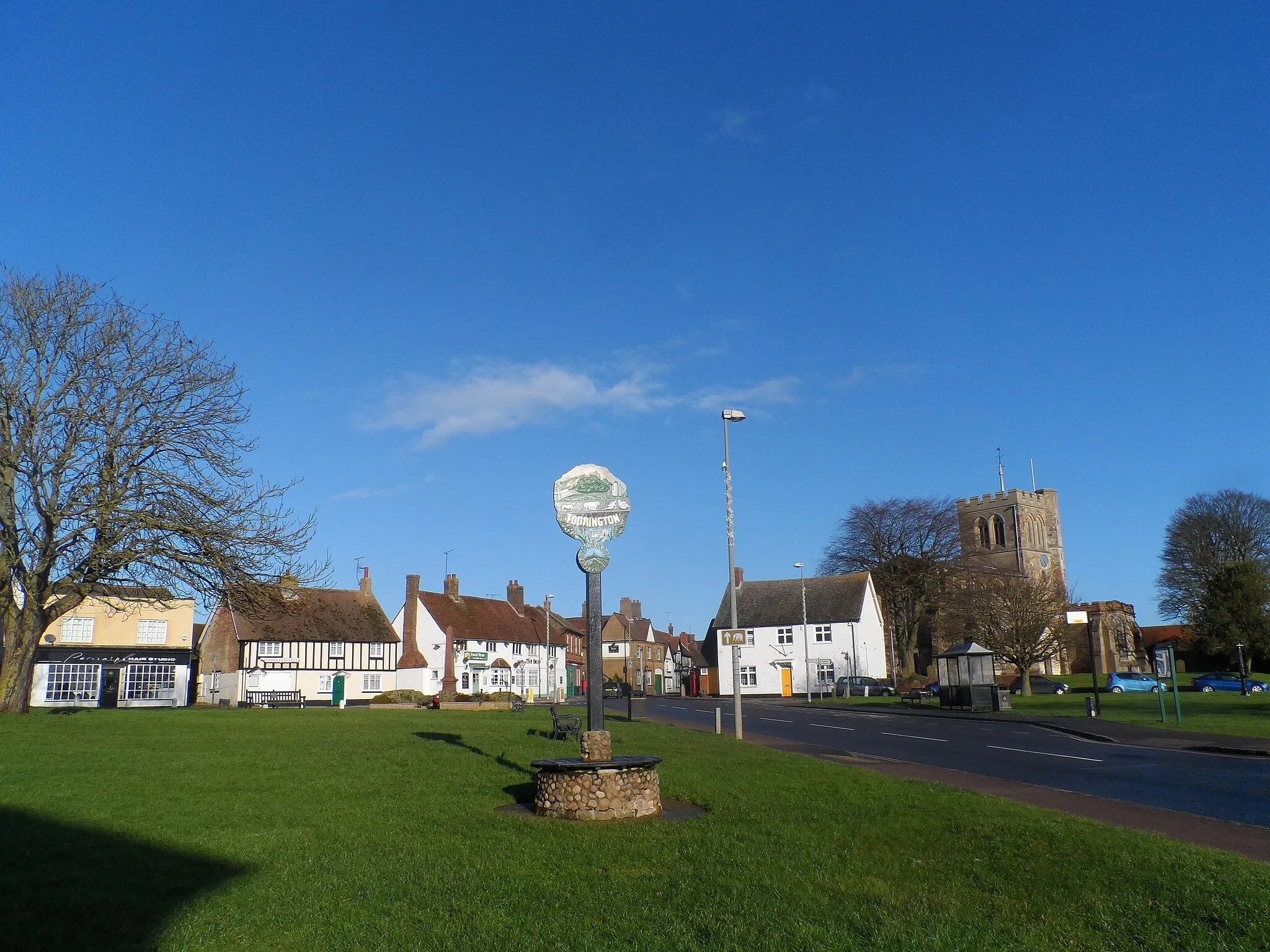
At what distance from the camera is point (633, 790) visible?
11156 mm

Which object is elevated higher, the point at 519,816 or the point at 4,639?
the point at 4,639

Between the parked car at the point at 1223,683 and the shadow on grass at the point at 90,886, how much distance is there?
61.7 m

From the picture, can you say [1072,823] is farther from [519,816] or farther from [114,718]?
[114,718]

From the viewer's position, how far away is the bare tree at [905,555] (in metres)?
68.6

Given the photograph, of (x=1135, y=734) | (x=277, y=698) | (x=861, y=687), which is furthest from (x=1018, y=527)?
(x=1135, y=734)

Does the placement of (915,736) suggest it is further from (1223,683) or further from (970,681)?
(1223,683)

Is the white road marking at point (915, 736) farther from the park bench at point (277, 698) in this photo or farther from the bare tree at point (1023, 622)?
the park bench at point (277, 698)

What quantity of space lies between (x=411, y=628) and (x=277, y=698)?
520 inches

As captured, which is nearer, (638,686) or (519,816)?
(519,816)

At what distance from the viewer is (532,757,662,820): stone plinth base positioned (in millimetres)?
10938

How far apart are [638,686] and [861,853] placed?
82452mm

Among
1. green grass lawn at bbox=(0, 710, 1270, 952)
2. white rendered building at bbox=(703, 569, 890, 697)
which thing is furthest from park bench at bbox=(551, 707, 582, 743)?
white rendered building at bbox=(703, 569, 890, 697)

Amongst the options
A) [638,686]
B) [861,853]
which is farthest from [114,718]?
[638,686]

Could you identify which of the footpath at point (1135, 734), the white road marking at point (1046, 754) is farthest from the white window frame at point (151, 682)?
the white road marking at point (1046, 754)
